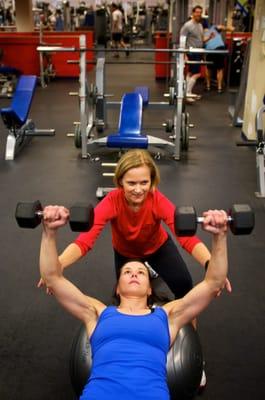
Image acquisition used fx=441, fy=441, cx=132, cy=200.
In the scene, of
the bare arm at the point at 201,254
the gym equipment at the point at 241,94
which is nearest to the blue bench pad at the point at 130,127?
the gym equipment at the point at 241,94

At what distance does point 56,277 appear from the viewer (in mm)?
1408

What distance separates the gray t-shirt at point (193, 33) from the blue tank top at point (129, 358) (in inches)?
239

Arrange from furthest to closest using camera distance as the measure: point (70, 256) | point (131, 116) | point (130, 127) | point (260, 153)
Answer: point (131, 116)
point (130, 127)
point (260, 153)
point (70, 256)

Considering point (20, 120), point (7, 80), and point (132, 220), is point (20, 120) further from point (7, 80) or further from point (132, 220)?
point (7, 80)

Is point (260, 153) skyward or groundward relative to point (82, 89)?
groundward

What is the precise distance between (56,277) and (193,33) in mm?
6163

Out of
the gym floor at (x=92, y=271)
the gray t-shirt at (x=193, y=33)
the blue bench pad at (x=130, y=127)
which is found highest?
the gray t-shirt at (x=193, y=33)

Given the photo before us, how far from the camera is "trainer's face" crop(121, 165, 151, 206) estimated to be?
1619 millimetres

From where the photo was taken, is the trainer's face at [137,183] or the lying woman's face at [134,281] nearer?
the lying woman's face at [134,281]

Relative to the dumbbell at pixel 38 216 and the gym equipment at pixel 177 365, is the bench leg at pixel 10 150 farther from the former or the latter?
the dumbbell at pixel 38 216

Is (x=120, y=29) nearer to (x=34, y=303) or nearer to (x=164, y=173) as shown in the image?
(x=164, y=173)

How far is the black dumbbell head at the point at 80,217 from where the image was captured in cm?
128

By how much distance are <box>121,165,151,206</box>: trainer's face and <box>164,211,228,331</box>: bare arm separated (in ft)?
1.29

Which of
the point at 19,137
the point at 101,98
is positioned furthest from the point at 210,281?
the point at 101,98
